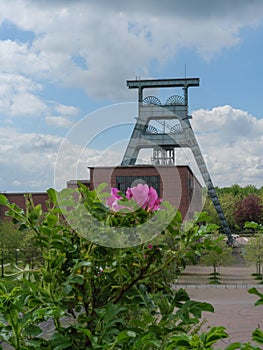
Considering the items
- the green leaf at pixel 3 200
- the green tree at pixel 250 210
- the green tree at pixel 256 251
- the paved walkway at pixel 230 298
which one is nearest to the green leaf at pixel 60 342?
the green leaf at pixel 3 200

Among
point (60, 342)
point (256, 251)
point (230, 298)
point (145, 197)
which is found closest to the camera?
point (60, 342)

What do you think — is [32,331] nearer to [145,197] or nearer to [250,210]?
[145,197]

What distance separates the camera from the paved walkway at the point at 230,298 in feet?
36.2

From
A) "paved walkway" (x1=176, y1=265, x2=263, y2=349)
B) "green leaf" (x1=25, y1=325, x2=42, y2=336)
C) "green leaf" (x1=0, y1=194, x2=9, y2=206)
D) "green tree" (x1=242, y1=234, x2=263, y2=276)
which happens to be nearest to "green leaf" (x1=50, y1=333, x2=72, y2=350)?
"green leaf" (x1=25, y1=325, x2=42, y2=336)

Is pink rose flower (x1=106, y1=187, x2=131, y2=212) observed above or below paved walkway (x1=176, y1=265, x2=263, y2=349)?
above

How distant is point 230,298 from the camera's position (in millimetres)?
15500

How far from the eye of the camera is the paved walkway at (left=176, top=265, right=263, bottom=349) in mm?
11031

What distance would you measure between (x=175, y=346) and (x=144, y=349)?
0.26 meters

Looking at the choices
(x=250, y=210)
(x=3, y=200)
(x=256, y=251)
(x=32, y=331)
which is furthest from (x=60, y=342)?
(x=250, y=210)

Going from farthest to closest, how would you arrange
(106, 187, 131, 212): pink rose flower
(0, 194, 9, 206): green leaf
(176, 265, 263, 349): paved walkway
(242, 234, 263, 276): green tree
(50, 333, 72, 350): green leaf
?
(242, 234, 263, 276): green tree, (176, 265, 263, 349): paved walkway, (106, 187, 131, 212): pink rose flower, (0, 194, 9, 206): green leaf, (50, 333, 72, 350): green leaf

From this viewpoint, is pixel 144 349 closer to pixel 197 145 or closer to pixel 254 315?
pixel 254 315

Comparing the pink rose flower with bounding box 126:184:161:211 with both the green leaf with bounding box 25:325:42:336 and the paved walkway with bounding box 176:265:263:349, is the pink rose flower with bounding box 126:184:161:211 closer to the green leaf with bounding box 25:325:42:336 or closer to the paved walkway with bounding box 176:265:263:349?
the green leaf with bounding box 25:325:42:336

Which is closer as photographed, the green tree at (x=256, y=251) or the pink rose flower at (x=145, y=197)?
the pink rose flower at (x=145, y=197)

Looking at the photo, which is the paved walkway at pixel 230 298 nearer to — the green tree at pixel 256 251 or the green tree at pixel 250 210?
the green tree at pixel 256 251
